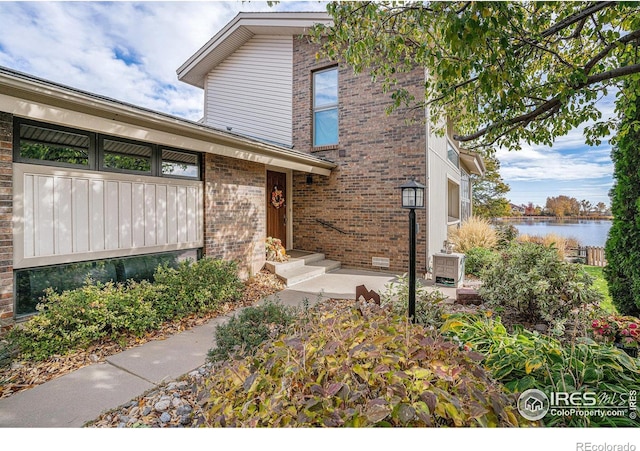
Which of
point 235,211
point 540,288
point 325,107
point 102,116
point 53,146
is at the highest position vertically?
point 325,107

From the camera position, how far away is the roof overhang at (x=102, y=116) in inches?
125

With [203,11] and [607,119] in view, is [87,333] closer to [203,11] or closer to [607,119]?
[203,11]

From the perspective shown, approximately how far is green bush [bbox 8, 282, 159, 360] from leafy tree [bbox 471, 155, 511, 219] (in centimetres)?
2239

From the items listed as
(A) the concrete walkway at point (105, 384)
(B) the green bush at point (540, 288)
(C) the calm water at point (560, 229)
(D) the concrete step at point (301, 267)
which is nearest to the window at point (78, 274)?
(A) the concrete walkway at point (105, 384)

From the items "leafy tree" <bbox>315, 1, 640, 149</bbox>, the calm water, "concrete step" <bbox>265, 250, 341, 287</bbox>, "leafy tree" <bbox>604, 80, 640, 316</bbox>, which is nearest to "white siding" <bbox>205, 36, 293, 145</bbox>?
"concrete step" <bbox>265, 250, 341, 287</bbox>

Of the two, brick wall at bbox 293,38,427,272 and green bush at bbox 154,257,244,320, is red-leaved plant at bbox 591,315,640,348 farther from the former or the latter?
green bush at bbox 154,257,244,320

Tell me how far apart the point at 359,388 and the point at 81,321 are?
3.43 m

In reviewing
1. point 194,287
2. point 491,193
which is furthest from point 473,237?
point 491,193

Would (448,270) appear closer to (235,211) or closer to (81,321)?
(235,211)

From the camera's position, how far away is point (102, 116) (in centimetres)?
391

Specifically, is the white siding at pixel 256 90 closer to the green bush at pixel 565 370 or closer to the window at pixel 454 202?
the window at pixel 454 202

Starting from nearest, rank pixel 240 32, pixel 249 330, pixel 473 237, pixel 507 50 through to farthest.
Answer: pixel 507 50
pixel 249 330
pixel 473 237
pixel 240 32

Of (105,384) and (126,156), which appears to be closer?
(105,384)
